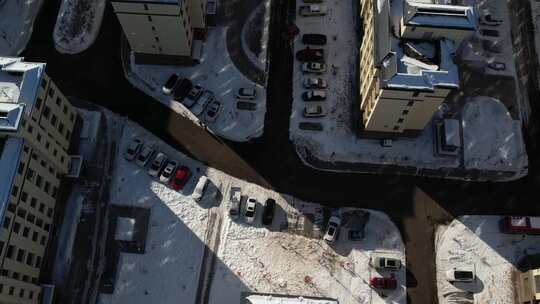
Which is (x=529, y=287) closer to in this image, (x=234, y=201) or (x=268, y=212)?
(x=268, y=212)

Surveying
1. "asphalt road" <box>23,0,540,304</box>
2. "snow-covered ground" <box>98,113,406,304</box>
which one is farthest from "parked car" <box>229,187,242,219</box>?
"asphalt road" <box>23,0,540,304</box>

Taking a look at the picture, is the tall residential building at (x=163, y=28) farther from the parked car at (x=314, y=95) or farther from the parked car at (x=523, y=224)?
the parked car at (x=523, y=224)

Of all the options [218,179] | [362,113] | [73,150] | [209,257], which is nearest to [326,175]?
[362,113]

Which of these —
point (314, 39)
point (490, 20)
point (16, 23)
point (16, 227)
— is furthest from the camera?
point (490, 20)

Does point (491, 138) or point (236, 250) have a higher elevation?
point (491, 138)

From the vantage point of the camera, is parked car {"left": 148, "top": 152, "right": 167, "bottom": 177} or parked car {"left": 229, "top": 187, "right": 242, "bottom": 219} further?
parked car {"left": 148, "top": 152, "right": 167, "bottom": 177}

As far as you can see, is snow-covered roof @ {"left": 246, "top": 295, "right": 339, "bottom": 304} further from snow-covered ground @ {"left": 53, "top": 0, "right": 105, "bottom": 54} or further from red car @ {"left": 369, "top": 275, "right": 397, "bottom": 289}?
snow-covered ground @ {"left": 53, "top": 0, "right": 105, "bottom": 54}

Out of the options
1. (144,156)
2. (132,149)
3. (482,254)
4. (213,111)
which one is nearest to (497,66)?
(482,254)
